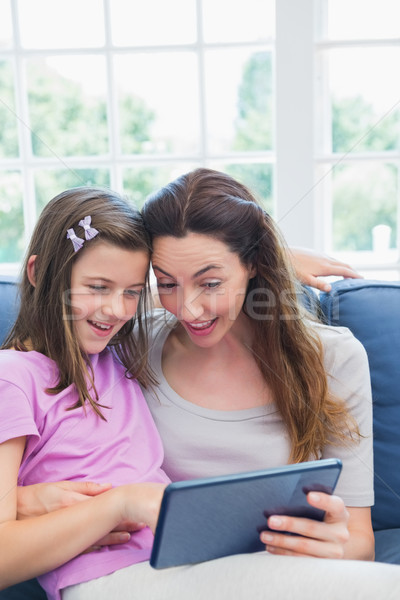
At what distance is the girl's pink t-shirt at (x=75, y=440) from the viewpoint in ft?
3.78

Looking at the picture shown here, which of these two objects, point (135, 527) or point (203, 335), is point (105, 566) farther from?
point (203, 335)

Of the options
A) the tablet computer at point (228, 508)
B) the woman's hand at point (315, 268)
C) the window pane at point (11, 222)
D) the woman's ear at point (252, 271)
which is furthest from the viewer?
the window pane at point (11, 222)

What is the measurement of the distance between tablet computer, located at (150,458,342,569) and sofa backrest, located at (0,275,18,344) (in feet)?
2.34

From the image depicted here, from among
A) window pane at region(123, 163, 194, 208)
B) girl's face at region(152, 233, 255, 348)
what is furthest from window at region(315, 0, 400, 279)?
girl's face at region(152, 233, 255, 348)

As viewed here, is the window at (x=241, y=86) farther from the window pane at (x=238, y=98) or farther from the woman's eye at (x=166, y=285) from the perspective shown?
the woman's eye at (x=166, y=285)

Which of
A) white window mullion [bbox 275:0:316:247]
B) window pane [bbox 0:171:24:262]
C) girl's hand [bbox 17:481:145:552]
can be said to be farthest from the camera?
window pane [bbox 0:171:24:262]

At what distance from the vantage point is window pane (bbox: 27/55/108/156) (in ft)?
8.57

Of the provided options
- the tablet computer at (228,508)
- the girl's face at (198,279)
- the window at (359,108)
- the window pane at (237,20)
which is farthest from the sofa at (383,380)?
the window pane at (237,20)

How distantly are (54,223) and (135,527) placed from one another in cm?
61

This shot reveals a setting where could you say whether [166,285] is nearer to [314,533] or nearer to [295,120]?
[314,533]

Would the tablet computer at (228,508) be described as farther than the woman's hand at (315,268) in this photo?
No

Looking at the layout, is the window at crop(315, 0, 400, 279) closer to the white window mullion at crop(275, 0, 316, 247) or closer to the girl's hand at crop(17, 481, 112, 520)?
the white window mullion at crop(275, 0, 316, 247)

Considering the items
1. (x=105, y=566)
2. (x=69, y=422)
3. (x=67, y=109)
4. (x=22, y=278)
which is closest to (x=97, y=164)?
(x=67, y=109)

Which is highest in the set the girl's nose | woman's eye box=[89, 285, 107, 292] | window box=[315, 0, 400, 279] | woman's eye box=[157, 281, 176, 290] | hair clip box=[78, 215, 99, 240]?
window box=[315, 0, 400, 279]
